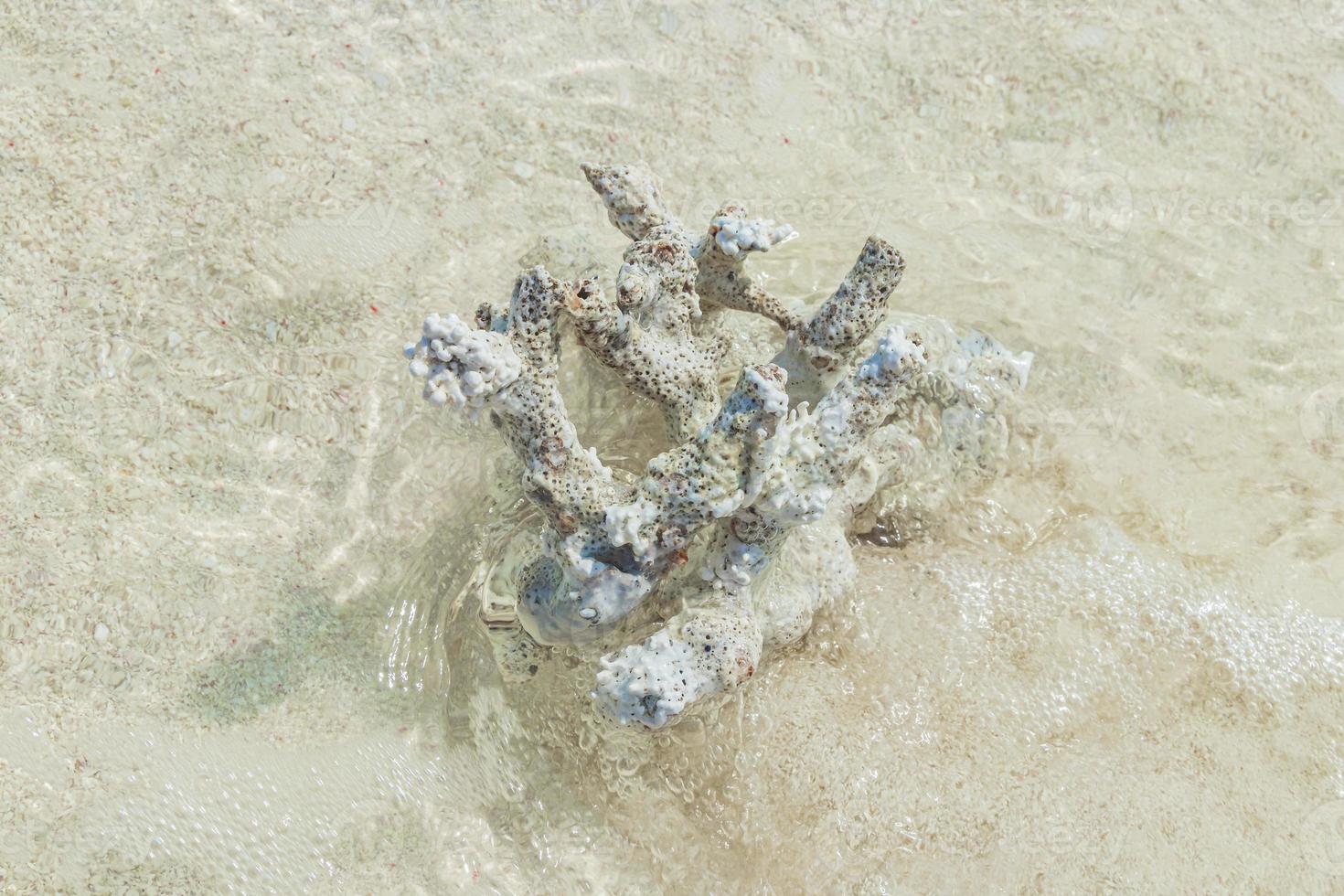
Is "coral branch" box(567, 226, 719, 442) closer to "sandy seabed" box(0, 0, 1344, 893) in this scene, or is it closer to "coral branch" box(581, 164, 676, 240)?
"coral branch" box(581, 164, 676, 240)

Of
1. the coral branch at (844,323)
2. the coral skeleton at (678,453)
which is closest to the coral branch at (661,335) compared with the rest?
the coral skeleton at (678,453)

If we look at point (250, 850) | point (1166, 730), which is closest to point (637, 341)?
point (250, 850)

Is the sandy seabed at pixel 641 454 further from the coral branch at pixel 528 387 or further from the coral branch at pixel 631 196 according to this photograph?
the coral branch at pixel 528 387

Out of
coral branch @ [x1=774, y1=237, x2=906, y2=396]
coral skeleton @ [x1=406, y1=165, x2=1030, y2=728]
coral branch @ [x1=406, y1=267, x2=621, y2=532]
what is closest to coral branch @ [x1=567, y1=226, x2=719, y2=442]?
coral skeleton @ [x1=406, y1=165, x2=1030, y2=728]

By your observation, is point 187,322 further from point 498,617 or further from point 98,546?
point 498,617

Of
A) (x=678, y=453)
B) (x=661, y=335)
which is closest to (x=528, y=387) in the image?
(x=678, y=453)

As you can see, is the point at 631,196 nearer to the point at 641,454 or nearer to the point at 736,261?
the point at 736,261
